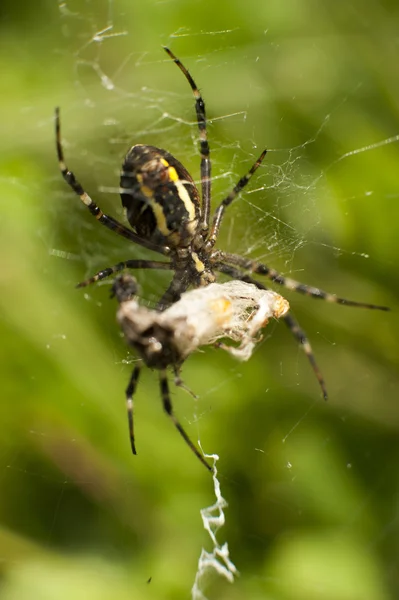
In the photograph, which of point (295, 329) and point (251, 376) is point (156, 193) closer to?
point (295, 329)

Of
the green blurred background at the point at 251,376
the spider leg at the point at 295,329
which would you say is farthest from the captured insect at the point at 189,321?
the green blurred background at the point at 251,376

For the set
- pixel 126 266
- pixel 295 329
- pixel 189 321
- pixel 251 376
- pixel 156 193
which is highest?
pixel 156 193

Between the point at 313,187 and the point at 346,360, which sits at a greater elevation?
the point at 313,187

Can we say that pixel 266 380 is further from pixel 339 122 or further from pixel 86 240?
pixel 86 240

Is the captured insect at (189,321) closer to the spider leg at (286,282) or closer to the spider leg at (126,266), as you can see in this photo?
the spider leg at (286,282)

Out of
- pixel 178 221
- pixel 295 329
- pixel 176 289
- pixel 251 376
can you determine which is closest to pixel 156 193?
pixel 178 221

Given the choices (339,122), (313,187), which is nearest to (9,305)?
(313,187)
